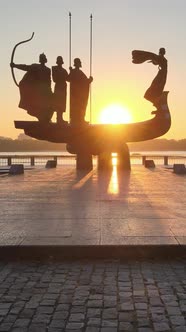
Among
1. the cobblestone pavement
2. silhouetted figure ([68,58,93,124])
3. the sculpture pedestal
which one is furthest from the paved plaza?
the sculpture pedestal

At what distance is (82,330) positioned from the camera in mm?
3338

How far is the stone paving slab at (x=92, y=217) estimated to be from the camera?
566 centimetres

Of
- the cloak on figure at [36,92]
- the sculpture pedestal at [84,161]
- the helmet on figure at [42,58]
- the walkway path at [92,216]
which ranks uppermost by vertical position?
the helmet on figure at [42,58]

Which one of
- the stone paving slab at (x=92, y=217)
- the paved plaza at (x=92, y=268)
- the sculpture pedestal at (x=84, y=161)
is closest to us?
the paved plaza at (x=92, y=268)

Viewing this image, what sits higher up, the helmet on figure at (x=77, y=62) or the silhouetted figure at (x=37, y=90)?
the helmet on figure at (x=77, y=62)

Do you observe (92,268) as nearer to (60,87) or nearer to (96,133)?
(96,133)

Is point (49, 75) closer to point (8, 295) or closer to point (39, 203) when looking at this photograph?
point (39, 203)

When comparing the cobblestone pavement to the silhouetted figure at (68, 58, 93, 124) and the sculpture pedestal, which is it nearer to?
the silhouetted figure at (68, 58, 93, 124)

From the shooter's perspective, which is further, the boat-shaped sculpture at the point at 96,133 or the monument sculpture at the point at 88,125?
the boat-shaped sculpture at the point at 96,133

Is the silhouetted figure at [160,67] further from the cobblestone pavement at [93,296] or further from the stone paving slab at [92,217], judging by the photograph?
the cobblestone pavement at [93,296]

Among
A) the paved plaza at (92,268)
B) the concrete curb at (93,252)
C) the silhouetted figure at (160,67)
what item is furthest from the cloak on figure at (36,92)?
the concrete curb at (93,252)

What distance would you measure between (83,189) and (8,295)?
315 inches

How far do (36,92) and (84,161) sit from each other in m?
3.96

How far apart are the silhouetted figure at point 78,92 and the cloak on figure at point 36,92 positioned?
A: 1.13 meters
